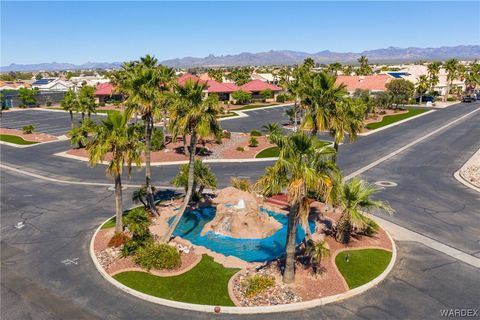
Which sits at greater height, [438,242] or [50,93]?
[50,93]

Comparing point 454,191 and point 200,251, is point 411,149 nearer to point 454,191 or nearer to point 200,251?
point 454,191

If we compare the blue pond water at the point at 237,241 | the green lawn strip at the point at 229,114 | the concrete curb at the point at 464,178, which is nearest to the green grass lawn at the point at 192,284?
the blue pond water at the point at 237,241

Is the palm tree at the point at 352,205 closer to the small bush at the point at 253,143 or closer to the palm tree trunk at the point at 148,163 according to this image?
the palm tree trunk at the point at 148,163

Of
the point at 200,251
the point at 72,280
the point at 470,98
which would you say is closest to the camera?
the point at 72,280

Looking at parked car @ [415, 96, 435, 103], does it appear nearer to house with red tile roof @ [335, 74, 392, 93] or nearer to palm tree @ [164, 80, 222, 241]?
house with red tile roof @ [335, 74, 392, 93]

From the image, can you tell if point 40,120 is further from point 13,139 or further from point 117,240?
point 117,240

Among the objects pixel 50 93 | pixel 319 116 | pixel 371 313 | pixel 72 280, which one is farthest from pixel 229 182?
pixel 50 93
